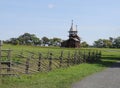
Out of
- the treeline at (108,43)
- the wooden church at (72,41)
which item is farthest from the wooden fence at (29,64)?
the treeline at (108,43)

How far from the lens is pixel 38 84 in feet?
58.5

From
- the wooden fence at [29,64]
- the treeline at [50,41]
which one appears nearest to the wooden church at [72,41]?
the treeline at [50,41]

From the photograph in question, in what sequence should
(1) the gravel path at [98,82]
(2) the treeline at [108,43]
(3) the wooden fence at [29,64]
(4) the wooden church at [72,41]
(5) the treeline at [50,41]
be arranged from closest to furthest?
1. (1) the gravel path at [98,82]
2. (3) the wooden fence at [29,64]
3. (4) the wooden church at [72,41]
4. (5) the treeline at [50,41]
5. (2) the treeline at [108,43]

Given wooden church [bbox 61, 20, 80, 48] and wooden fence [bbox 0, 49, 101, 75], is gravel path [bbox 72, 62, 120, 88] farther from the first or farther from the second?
wooden church [bbox 61, 20, 80, 48]

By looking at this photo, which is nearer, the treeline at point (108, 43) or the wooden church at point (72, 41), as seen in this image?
the wooden church at point (72, 41)

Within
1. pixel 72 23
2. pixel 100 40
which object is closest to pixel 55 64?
pixel 72 23

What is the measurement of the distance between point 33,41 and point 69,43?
182 ft

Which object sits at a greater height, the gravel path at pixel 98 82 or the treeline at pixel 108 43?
the treeline at pixel 108 43

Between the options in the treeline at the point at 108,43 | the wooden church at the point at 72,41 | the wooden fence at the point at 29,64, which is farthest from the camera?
the treeline at the point at 108,43

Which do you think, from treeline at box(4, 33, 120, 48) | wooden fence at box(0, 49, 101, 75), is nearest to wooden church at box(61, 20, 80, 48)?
treeline at box(4, 33, 120, 48)

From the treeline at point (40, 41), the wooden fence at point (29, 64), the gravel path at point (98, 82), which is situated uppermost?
the treeline at point (40, 41)

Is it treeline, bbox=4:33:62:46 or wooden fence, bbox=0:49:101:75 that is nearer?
wooden fence, bbox=0:49:101:75

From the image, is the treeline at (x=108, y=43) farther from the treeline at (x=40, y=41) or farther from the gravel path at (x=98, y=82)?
the gravel path at (x=98, y=82)

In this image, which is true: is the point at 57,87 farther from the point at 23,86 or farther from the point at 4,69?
the point at 4,69
